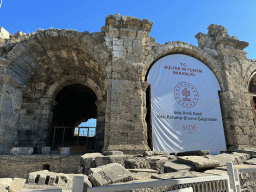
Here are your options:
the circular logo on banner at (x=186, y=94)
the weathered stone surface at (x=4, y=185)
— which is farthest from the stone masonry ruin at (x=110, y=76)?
the weathered stone surface at (x=4, y=185)

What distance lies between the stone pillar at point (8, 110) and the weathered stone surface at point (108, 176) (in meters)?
4.15

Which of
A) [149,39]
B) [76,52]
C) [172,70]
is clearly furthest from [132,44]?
[76,52]

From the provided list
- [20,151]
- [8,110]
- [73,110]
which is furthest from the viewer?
[73,110]

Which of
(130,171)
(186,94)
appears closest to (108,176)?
(130,171)

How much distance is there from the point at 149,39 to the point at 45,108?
4852mm

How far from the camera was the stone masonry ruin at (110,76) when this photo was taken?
4.59 meters

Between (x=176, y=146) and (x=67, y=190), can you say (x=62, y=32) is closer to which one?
(x=67, y=190)

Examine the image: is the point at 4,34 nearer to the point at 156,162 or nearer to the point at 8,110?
the point at 8,110

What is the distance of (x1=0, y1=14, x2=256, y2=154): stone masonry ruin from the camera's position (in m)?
4.59

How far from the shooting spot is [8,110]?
196 inches

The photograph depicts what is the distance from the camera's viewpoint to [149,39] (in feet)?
18.7

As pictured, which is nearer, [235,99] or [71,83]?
[235,99]

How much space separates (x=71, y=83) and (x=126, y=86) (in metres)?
3.77

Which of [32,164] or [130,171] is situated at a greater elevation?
[130,171]
